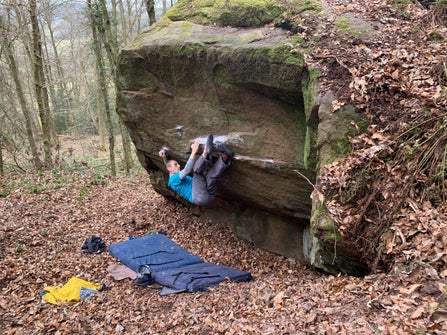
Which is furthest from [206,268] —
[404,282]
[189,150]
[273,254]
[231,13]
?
[231,13]

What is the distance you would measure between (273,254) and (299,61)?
391 cm

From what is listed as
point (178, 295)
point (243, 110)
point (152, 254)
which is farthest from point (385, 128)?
point (152, 254)

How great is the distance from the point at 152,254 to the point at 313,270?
303 centimetres

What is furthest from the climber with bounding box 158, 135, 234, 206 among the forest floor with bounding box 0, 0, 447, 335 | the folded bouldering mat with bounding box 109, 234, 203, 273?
the forest floor with bounding box 0, 0, 447, 335

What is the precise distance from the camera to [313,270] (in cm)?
651

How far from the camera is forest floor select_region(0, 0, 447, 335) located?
3.39 m

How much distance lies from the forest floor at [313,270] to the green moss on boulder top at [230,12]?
106 cm

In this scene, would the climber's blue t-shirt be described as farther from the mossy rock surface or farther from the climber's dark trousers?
the mossy rock surface

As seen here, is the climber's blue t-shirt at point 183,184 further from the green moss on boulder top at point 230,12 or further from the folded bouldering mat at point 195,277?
the green moss on boulder top at point 230,12

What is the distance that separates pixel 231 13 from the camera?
22.6 ft

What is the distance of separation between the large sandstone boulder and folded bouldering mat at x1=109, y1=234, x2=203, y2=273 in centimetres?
152

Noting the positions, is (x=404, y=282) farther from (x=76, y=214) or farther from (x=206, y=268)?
(x=76, y=214)

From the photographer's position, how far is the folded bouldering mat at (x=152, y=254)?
676cm

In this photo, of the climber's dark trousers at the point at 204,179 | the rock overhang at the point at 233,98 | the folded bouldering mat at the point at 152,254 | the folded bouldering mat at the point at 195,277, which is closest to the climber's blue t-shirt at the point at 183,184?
the climber's dark trousers at the point at 204,179
